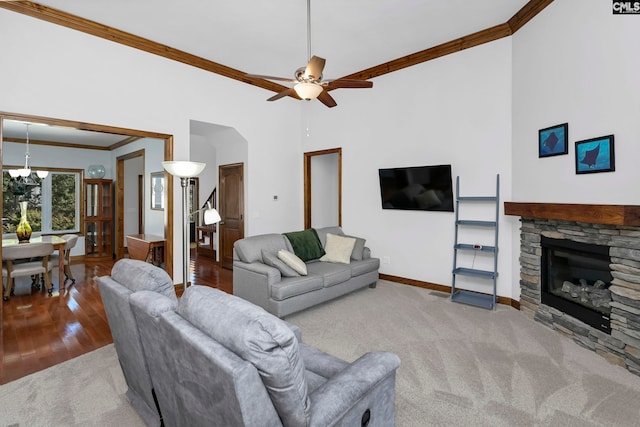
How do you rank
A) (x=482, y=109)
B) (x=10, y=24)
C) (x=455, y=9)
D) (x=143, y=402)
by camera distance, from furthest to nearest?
(x=482, y=109) → (x=455, y=9) → (x=10, y=24) → (x=143, y=402)

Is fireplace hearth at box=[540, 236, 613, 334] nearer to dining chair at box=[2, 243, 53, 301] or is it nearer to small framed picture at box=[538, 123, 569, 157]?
small framed picture at box=[538, 123, 569, 157]

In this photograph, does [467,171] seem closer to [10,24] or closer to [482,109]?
[482,109]

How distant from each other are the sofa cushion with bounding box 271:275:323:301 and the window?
6362 millimetres

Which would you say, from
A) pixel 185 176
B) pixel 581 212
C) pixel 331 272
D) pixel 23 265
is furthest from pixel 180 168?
pixel 581 212

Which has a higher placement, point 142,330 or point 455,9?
point 455,9

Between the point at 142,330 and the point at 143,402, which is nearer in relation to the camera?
the point at 142,330

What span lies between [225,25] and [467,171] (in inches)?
142

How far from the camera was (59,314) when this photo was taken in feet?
12.3

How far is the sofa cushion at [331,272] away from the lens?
4.00m

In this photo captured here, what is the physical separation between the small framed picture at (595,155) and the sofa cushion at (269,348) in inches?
122

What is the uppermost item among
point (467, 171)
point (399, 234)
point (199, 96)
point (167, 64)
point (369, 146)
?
point (167, 64)

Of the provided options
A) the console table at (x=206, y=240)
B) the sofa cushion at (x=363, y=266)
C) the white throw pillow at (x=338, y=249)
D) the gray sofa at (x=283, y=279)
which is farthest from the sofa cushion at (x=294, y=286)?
the console table at (x=206, y=240)

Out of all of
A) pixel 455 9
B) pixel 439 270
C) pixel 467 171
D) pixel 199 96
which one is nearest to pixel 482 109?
pixel 467 171

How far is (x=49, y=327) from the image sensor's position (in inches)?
133
